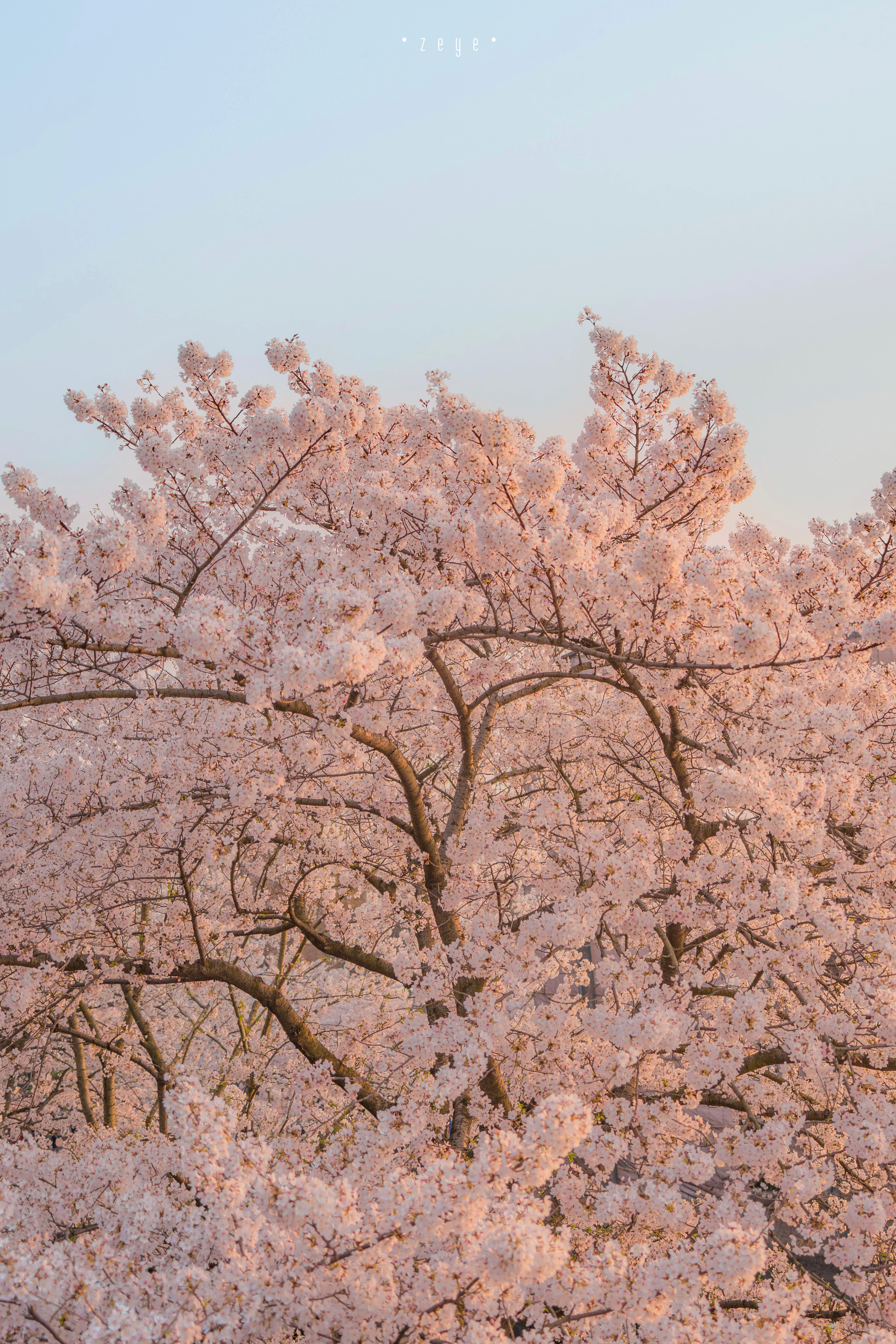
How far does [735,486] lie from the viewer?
7.83 meters

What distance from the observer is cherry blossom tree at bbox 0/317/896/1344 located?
10.1ft

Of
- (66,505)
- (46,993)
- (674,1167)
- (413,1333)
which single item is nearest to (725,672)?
(674,1167)

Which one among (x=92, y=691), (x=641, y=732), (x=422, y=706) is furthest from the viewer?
(x=641, y=732)

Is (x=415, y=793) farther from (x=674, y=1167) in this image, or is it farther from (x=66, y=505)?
(x=66, y=505)

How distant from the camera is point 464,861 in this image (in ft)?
22.0

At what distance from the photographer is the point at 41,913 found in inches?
319

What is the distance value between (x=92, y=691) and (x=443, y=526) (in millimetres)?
2656

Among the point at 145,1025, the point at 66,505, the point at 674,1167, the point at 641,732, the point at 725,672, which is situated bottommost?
the point at 674,1167

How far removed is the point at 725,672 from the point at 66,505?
5619 millimetres

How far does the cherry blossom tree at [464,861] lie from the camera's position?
3070 millimetres

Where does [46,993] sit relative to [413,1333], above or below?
above

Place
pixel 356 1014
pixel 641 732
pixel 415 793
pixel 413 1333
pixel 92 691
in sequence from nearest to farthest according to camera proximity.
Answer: pixel 413 1333 → pixel 92 691 → pixel 415 793 → pixel 356 1014 → pixel 641 732

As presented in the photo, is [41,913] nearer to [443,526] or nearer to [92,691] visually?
[92,691]

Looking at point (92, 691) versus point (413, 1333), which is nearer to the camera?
point (413, 1333)
